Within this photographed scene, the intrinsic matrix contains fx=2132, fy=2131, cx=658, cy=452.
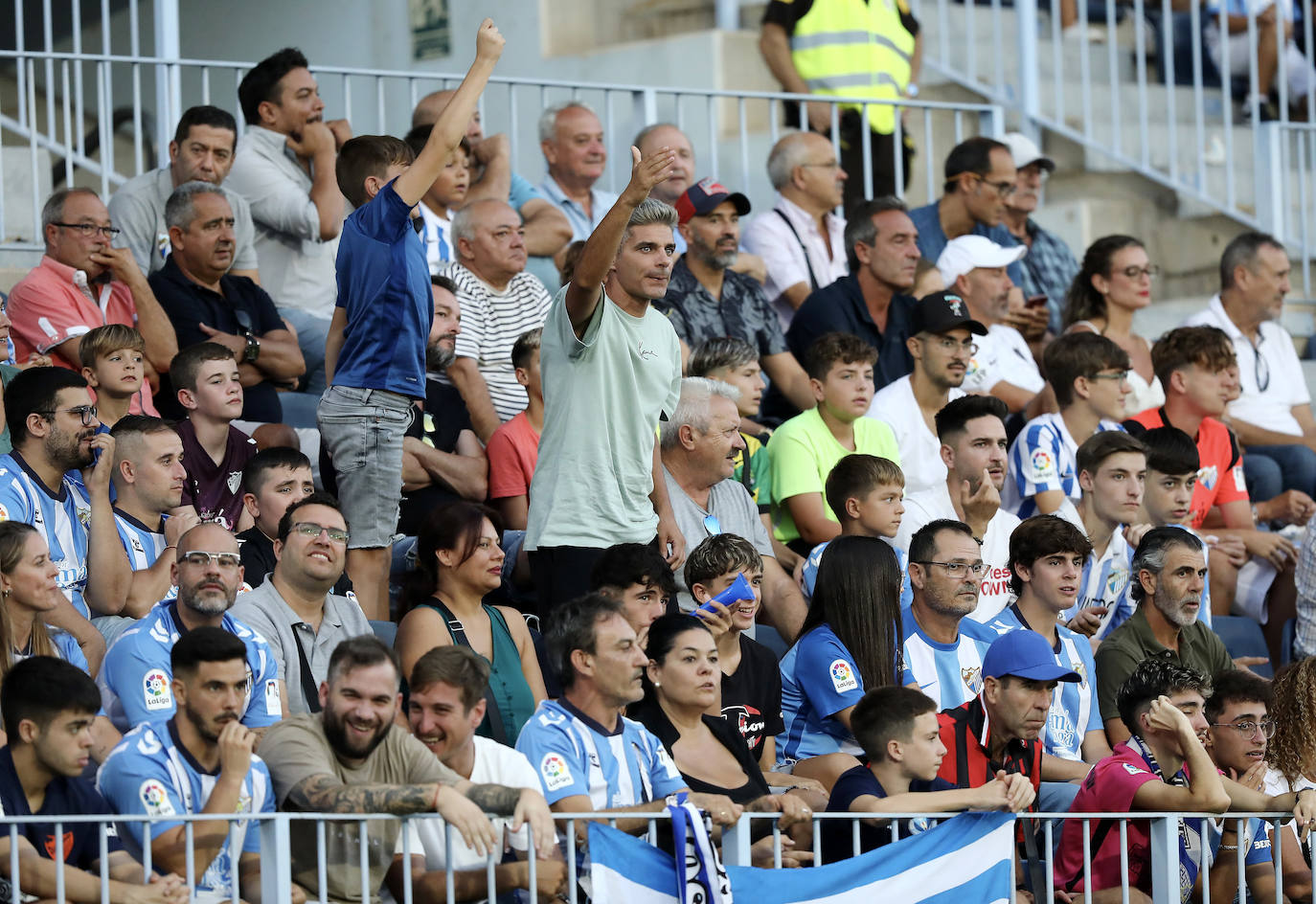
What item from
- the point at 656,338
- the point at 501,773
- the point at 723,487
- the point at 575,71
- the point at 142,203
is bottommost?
the point at 501,773

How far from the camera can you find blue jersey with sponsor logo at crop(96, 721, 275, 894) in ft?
18.0

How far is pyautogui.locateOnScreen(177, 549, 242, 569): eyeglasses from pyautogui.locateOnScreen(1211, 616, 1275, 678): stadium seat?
4.59 meters

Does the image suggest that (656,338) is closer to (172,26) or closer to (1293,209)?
(172,26)

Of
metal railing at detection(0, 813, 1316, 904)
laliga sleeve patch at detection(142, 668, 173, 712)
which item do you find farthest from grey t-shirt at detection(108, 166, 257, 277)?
metal railing at detection(0, 813, 1316, 904)

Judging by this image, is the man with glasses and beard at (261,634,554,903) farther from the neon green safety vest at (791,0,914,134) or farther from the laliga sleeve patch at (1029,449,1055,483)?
the neon green safety vest at (791,0,914,134)

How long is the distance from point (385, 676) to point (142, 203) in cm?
419

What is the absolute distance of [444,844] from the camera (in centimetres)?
564

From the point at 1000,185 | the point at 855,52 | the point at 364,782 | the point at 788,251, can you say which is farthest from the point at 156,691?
the point at 855,52

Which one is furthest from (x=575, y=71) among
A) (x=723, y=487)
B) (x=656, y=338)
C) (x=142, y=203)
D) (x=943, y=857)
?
(x=943, y=857)

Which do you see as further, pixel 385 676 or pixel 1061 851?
pixel 1061 851

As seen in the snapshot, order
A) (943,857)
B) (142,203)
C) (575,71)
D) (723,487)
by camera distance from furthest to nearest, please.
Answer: (575,71) < (142,203) < (723,487) < (943,857)

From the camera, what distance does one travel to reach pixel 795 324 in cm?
1009

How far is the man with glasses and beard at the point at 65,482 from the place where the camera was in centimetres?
698

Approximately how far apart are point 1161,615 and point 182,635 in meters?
3.88
